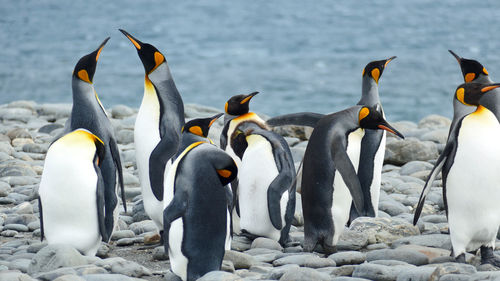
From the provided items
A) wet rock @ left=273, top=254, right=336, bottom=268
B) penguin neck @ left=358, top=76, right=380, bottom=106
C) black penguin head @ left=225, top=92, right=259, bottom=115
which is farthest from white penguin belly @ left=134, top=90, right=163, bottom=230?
penguin neck @ left=358, top=76, right=380, bottom=106

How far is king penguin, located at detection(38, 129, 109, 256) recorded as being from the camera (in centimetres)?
445

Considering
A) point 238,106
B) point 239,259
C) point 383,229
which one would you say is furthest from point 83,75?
point 383,229

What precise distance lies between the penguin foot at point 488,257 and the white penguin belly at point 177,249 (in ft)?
5.56

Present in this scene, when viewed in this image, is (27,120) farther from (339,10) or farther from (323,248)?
(339,10)

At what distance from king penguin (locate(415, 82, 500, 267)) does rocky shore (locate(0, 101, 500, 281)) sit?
4.6 inches

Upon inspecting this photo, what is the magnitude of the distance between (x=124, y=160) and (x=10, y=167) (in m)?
1.30

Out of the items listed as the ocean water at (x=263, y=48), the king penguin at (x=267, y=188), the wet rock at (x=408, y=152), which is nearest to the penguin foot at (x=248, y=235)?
the king penguin at (x=267, y=188)

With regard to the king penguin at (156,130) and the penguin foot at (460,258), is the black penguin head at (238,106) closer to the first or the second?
the king penguin at (156,130)

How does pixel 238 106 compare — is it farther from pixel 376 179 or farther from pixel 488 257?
pixel 488 257

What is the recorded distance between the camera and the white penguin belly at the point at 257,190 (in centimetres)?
505

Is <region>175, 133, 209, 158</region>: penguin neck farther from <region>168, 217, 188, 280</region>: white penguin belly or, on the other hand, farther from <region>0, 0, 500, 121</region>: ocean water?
<region>0, 0, 500, 121</region>: ocean water

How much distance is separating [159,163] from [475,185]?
1.98 meters

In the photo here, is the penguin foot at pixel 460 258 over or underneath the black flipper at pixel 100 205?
underneath

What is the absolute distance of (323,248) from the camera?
4.70m
